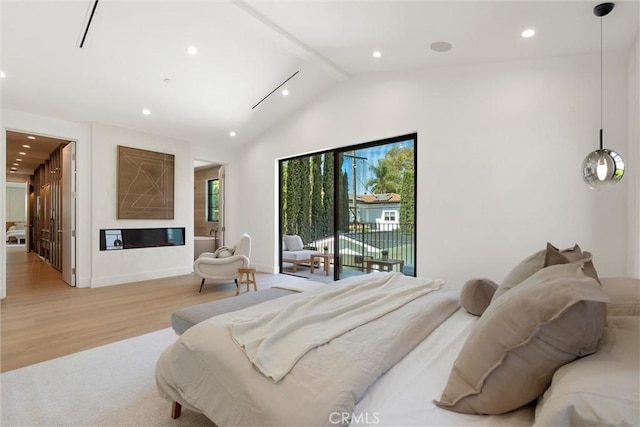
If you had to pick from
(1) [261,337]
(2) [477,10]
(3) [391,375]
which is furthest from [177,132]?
(3) [391,375]

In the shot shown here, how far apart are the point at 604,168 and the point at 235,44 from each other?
4181 mm

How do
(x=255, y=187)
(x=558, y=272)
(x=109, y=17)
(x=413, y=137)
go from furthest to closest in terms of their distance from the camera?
(x=255, y=187), (x=413, y=137), (x=109, y=17), (x=558, y=272)

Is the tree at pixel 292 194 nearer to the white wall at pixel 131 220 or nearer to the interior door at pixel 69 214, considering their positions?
the white wall at pixel 131 220

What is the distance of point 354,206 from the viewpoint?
5.30 metres

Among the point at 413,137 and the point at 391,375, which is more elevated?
the point at 413,137

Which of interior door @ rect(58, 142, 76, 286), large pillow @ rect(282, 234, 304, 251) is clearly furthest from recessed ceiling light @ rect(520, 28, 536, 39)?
interior door @ rect(58, 142, 76, 286)

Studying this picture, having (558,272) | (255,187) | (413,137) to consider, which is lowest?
(558,272)

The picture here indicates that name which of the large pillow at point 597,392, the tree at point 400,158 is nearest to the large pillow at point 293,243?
the tree at point 400,158

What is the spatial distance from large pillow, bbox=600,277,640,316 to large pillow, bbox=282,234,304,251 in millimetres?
5527

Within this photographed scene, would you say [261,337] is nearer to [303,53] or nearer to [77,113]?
[303,53]

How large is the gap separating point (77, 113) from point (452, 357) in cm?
600

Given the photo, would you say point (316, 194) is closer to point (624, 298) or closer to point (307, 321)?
point (307, 321)

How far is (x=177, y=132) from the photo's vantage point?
6.05 m

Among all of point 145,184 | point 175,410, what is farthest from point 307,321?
point 145,184
